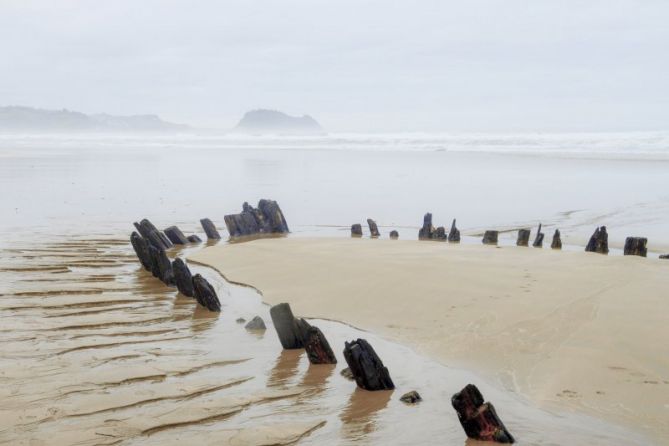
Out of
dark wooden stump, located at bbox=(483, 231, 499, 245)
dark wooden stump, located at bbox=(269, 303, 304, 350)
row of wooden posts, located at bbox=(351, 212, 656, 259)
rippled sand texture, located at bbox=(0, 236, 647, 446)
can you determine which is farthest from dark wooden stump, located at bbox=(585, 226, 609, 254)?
dark wooden stump, located at bbox=(269, 303, 304, 350)

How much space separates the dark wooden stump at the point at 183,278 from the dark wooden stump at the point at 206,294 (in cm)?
48

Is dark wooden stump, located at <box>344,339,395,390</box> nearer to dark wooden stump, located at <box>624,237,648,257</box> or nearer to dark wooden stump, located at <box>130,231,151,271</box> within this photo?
dark wooden stump, located at <box>130,231,151,271</box>

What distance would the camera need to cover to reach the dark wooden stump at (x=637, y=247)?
29.9 ft

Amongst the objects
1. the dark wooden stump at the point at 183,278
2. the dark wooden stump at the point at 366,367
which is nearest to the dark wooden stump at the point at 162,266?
the dark wooden stump at the point at 183,278

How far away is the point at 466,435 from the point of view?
3.80 m

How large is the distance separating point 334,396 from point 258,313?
2444mm

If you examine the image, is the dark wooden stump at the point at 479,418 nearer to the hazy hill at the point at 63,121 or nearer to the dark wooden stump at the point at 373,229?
the dark wooden stump at the point at 373,229

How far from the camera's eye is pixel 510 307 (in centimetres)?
628

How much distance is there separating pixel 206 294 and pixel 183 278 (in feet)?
2.13

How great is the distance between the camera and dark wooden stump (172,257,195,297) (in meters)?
7.27

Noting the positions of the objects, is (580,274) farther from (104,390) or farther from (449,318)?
(104,390)

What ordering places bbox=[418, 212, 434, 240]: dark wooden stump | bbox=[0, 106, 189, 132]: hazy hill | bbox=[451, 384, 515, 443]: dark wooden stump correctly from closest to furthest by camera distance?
1. bbox=[451, 384, 515, 443]: dark wooden stump
2. bbox=[418, 212, 434, 240]: dark wooden stump
3. bbox=[0, 106, 189, 132]: hazy hill

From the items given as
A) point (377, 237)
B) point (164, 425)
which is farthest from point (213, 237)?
point (164, 425)

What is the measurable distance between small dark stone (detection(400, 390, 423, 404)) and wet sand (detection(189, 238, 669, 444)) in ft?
1.33
